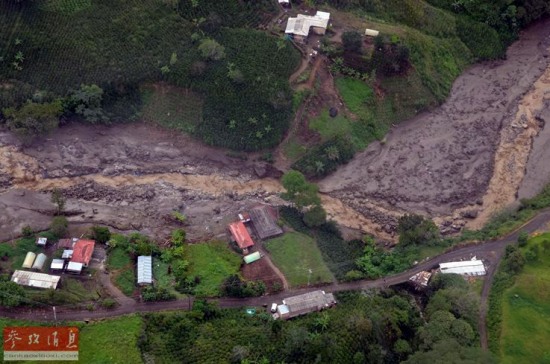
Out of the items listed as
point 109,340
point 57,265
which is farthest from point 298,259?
point 57,265

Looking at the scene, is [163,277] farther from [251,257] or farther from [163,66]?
[163,66]

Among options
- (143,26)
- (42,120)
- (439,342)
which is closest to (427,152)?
(439,342)

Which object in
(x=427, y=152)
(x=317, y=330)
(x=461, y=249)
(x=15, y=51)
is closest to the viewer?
(x=317, y=330)

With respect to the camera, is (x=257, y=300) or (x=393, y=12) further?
(x=393, y=12)

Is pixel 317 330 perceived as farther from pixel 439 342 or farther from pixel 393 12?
pixel 393 12

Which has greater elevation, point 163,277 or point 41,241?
point 41,241

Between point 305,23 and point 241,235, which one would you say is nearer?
point 241,235
